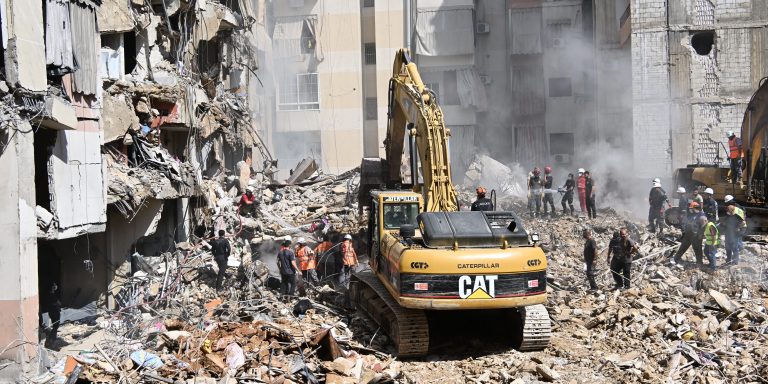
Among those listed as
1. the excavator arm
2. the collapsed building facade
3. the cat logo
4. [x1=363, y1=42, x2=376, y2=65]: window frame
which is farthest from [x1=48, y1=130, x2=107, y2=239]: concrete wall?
[x1=363, y1=42, x2=376, y2=65]: window frame

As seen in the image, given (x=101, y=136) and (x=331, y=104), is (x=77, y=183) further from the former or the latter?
(x=331, y=104)

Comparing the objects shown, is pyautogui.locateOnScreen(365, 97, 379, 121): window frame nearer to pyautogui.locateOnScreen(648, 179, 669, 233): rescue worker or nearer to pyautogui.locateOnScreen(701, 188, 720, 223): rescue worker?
pyautogui.locateOnScreen(648, 179, 669, 233): rescue worker

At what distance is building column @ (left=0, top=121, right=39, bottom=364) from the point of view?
1077cm

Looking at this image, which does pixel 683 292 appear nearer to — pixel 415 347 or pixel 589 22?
pixel 415 347

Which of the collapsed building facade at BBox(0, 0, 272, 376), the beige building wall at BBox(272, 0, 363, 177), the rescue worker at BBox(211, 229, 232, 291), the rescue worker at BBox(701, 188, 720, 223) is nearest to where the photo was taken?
the collapsed building facade at BBox(0, 0, 272, 376)

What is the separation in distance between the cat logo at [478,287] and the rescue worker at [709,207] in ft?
30.8

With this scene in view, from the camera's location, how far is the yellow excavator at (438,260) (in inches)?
418

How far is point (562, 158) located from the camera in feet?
121

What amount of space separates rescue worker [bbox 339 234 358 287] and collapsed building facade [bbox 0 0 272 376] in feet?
14.1

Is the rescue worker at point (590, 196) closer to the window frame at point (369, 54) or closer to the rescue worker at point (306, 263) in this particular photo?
the rescue worker at point (306, 263)

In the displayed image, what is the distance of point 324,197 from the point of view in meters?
26.0

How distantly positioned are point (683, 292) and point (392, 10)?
2510 cm

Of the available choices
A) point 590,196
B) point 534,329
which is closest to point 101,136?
point 534,329

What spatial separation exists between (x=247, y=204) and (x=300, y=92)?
51.1 feet
